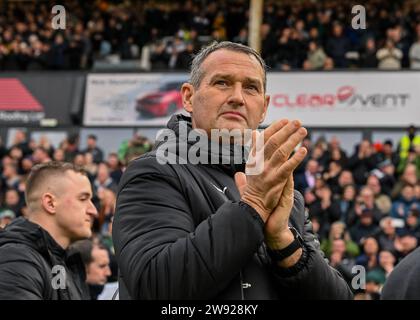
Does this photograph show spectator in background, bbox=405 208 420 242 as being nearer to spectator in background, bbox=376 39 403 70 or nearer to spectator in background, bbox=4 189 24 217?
spectator in background, bbox=4 189 24 217

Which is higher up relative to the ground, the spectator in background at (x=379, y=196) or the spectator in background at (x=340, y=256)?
the spectator in background at (x=379, y=196)

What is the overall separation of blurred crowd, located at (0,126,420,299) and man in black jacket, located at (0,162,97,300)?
289 centimetres

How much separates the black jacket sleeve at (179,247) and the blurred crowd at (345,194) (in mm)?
5005

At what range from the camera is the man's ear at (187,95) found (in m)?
3.01

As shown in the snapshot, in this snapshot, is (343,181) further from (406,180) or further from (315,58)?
(315,58)

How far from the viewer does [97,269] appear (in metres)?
6.38

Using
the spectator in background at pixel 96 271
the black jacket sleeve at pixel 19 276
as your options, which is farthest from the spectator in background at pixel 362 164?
the black jacket sleeve at pixel 19 276

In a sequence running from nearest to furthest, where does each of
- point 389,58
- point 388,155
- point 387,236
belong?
Answer: point 387,236 → point 388,155 → point 389,58

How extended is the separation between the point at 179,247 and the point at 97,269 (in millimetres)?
4052

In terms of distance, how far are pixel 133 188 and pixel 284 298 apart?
0.55m

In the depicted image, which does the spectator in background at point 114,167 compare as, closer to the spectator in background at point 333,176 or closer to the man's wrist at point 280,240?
the spectator in background at point 333,176

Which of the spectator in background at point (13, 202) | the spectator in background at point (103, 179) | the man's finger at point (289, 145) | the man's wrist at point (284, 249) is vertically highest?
the man's finger at point (289, 145)

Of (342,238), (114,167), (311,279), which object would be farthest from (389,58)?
(311,279)
